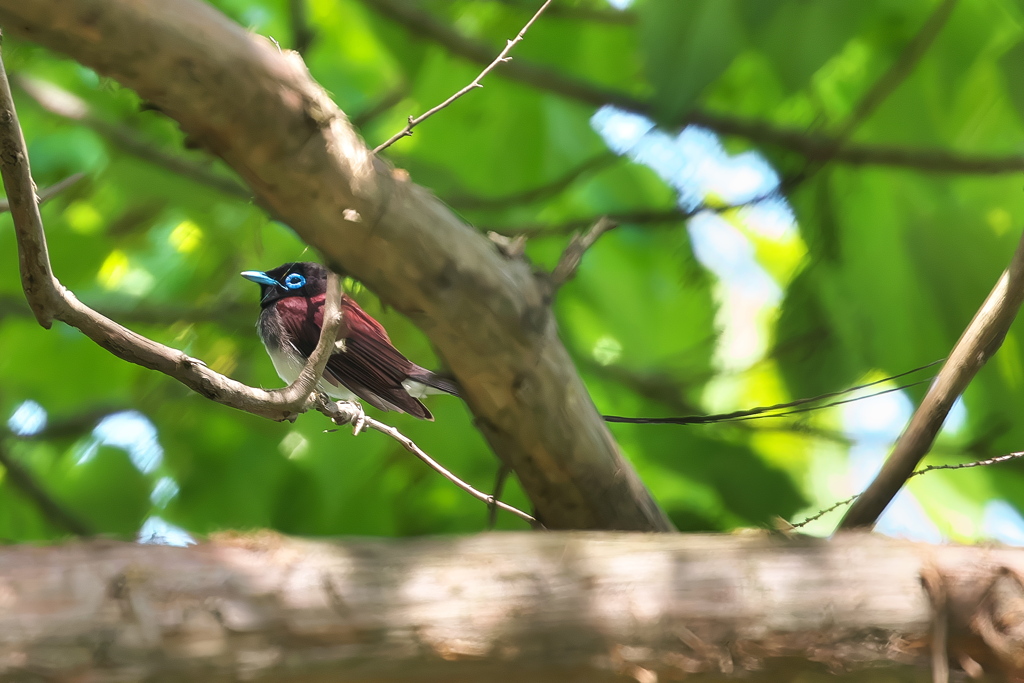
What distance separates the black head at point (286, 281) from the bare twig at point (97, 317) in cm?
86

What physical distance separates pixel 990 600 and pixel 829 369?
45.1 inches

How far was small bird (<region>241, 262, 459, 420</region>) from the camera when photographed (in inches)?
65.3

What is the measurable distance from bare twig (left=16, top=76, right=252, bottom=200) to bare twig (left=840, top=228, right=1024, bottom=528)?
1444 millimetres

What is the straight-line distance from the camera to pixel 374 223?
967mm

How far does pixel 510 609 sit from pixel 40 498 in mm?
1810

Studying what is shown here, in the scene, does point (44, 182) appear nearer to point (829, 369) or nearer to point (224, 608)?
point (224, 608)

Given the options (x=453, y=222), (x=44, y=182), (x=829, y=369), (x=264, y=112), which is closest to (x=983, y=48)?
(x=829, y=369)

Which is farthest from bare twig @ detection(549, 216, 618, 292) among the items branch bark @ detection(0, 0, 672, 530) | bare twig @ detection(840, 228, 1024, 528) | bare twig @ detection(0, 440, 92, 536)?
bare twig @ detection(0, 440, 92, 536)

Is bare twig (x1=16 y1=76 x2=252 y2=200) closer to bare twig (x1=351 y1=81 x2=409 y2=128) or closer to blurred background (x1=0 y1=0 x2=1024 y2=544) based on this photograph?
blurred background (x1=0 y1=0 x2=1024 y2=544)

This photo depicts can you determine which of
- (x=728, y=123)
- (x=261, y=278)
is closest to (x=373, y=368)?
(x=261, y=278)

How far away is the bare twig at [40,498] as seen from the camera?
2277 mm

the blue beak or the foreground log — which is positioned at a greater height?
the blue beak

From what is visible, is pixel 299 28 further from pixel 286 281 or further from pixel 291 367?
pixel 291 367

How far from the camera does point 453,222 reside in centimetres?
104
